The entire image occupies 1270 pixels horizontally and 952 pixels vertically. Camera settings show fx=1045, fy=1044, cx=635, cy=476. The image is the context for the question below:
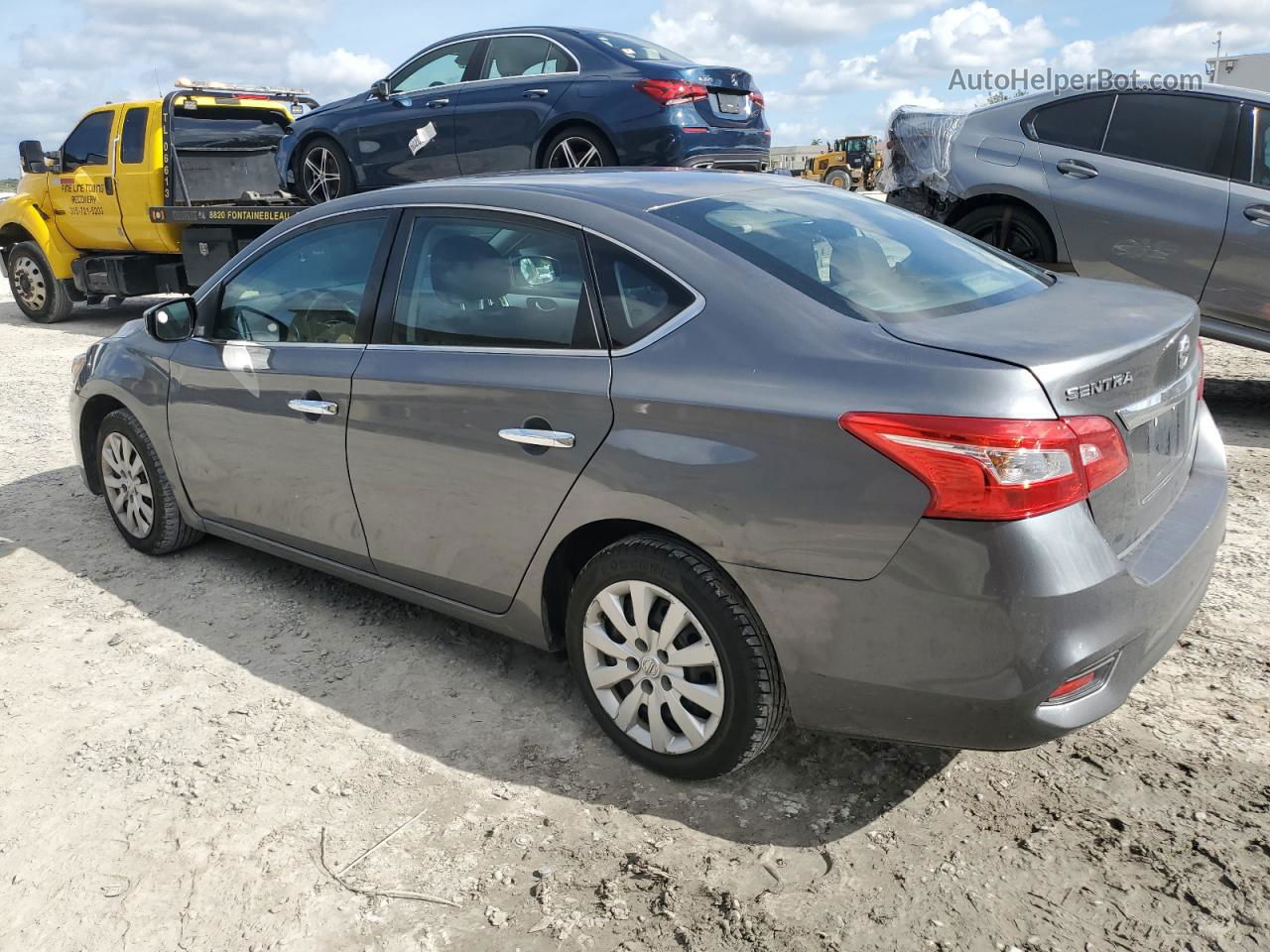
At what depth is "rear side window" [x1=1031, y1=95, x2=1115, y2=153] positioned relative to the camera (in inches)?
258

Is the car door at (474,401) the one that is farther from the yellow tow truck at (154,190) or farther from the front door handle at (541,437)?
the yellow tow truck at (154,190)

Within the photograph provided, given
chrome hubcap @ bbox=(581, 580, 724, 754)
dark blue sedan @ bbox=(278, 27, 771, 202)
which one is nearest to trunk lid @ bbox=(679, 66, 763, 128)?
dark blue sedan @ bbox=(278, 27, 771, 202)

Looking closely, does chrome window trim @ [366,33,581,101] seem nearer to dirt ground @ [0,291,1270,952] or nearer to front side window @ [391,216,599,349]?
front side window @ [391,216,599,349]

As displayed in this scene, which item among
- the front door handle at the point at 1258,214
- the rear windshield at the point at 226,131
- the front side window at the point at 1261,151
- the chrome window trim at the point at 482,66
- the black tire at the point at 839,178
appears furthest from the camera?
the black tire at the point at 839,178

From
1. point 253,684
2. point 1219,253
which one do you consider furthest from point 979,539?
Answer: point 1219,253

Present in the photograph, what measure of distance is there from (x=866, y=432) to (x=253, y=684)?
232 cm

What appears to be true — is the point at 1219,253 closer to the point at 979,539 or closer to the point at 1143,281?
the point at 1143,281

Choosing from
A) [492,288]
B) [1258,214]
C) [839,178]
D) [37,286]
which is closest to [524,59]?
[1258,214]

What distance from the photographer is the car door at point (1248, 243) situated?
5.96 m

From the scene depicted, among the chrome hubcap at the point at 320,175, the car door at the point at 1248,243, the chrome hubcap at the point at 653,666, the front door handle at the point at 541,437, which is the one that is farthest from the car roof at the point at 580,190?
the chrome hubcap at the point at 320,175

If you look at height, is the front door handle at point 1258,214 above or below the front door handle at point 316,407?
below

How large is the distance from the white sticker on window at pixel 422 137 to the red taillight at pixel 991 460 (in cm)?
703

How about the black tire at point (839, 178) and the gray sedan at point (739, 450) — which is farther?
the black tire at point (839, 178)

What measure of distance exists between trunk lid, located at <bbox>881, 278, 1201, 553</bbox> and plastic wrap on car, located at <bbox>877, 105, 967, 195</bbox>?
177 inches
